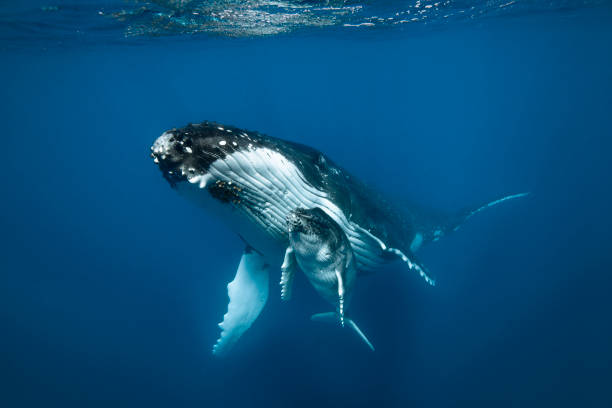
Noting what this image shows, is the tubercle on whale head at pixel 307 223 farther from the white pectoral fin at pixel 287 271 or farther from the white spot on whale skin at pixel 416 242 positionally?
the white spot on whale skin at pixel 416 242

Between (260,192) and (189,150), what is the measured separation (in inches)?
37.8

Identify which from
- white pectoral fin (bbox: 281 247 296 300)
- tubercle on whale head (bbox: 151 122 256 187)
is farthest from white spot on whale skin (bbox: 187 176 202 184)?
white pectoral fin (bbox: 281 247 296 300)

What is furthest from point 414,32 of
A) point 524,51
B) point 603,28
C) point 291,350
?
point 524,51

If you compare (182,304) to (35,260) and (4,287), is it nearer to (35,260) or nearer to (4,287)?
(4,287)

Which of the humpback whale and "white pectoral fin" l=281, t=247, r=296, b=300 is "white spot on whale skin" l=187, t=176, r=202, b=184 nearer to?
the humpback whale

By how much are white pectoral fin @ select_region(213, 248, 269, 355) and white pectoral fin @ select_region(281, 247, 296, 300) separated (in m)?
1.84

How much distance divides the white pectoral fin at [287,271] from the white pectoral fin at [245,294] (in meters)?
1.84

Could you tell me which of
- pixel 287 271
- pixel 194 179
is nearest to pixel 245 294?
pixel 287 271

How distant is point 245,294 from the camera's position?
22.7 ft

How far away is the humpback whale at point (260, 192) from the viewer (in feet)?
11.5

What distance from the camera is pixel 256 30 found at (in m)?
22.9

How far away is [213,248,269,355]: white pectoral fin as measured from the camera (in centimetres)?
675

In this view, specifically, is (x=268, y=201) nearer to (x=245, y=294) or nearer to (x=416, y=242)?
(x=245, y=294)

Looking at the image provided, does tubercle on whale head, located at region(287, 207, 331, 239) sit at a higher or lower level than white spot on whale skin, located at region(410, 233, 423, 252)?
higher
